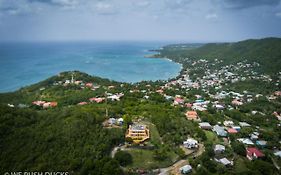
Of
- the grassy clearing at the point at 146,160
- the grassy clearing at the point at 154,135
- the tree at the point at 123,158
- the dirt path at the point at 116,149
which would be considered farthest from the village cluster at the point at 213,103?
the tree at the point at 123,158

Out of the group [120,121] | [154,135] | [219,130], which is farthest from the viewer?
[219,130]

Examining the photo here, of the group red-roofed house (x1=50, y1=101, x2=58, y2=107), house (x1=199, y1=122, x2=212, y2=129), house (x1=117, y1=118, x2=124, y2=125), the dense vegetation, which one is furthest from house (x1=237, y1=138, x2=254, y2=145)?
red-roofed house (x1=50, y1=101, x2=58, y2=107)

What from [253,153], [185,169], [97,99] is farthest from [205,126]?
[97,99]

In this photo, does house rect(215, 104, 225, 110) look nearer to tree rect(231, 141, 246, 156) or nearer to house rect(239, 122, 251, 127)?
house rect(239, 122, 251, 127)

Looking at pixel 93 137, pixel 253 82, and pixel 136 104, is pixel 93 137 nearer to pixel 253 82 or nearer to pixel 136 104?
pixel 136 104

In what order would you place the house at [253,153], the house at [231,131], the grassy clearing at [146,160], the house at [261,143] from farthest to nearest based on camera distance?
the house at [231,131]
the house at [261,143]
the house at [253,153]
the grassy clearing at [146,160]

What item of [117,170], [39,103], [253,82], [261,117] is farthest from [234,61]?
[117,170]

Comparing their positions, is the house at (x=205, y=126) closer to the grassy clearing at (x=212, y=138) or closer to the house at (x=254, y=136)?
the grassy clearing at (x=212, y=138)

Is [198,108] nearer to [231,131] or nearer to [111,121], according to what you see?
[231,131]
